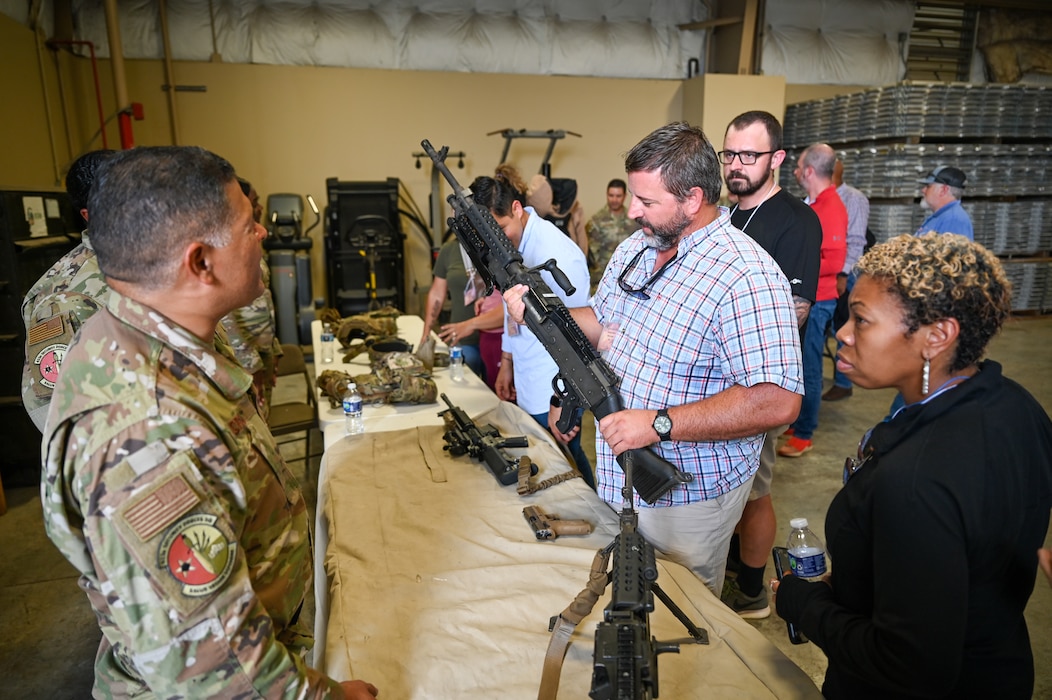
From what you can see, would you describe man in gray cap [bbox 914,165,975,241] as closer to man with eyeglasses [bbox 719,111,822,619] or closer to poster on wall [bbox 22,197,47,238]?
man with eyeglasses [bbox 719,111,822,619]

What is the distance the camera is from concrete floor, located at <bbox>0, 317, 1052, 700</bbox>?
2.31 m

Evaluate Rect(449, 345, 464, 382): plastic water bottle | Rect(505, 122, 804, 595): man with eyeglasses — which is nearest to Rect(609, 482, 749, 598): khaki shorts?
Rect(505, 122, 804, 595): man with eyeglasses

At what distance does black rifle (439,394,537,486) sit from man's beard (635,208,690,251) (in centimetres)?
84

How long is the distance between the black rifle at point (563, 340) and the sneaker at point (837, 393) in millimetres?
3983

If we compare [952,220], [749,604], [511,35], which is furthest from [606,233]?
[749,604]

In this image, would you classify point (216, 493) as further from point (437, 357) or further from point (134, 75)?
point (134, 75)

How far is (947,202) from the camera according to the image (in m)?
4.36

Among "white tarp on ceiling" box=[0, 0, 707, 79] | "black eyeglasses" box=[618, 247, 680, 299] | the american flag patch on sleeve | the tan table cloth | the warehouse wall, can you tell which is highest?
"white tarp on ceiling" box=[0, 0, 707, 79]

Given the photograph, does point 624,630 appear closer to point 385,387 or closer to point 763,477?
point 763,477

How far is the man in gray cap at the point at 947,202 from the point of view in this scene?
13.7ft

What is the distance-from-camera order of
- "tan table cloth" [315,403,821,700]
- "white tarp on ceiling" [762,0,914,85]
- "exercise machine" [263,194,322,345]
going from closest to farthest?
"tan table cloth" [315,403,821,700], "exercise machine" [263,194,322,345], "white tarp on ceiling" [762,0,914,85]

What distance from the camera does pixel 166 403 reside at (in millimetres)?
875

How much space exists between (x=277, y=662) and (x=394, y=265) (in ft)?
20.4

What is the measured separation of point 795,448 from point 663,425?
9.59 ft
